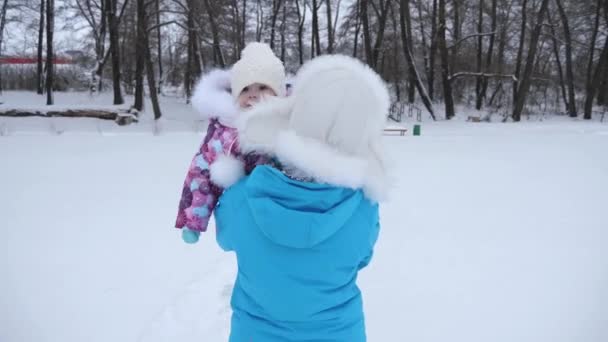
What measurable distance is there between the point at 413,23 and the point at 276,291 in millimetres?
30388

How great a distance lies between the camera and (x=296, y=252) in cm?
123

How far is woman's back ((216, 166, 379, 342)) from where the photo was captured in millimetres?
1154

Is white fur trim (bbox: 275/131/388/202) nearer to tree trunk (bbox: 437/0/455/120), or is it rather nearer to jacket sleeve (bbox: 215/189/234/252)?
jacket sleeve (bbox: 215/189/234/252)

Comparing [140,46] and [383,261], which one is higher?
[140,46]

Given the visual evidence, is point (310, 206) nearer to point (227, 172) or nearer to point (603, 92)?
point (227, 172)

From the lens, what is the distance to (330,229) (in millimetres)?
1170

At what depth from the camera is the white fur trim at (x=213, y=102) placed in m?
1.53

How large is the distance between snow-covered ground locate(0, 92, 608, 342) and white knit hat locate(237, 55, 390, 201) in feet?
0.92

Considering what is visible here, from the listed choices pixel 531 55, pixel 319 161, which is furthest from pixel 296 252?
pixel 531 55

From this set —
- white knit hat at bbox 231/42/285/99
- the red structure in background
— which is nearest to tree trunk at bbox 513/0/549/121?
white knit hat at bbox 231/42/285/99

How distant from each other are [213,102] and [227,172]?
348 mm

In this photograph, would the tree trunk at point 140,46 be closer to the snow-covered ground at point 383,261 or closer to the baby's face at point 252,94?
the snow-covered ground at point 383,261

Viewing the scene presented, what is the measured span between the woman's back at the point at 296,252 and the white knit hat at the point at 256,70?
1.77ft

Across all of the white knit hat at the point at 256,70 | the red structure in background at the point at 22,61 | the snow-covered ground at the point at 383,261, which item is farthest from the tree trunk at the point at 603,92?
the red structure in background at the point at 22,61
